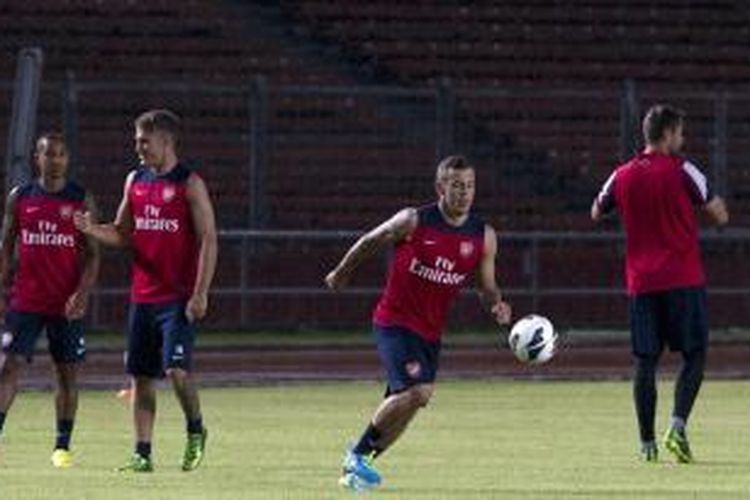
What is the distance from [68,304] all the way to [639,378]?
3.66 meters

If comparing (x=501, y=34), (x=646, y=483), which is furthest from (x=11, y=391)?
(x=501, y=34)

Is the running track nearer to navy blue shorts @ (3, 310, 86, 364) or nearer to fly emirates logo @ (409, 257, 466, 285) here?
navy blue shorts @ (3, 310, 86, 364)

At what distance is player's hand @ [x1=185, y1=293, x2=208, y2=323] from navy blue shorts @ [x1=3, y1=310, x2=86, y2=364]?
1.36 m

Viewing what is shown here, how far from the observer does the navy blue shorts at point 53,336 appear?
18.4 meters

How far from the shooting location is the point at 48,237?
1838cm

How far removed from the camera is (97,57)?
123 ft

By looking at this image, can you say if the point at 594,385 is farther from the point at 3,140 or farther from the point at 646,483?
the point at 646,483

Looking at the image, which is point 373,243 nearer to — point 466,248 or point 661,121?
point 466,248

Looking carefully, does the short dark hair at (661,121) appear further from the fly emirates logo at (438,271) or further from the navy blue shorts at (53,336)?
the navy blue shorts at (53,336)

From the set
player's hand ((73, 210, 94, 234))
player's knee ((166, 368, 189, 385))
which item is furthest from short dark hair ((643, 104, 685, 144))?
player's hand ((73, 210, 94, 234))

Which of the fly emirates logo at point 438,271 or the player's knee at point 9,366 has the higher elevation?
the fly emirates logo at point 438,271

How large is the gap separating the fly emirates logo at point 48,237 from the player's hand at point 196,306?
4.58 feet

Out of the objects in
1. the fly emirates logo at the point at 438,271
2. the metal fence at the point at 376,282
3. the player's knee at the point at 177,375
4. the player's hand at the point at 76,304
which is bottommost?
the metal fence at the point at 376,282

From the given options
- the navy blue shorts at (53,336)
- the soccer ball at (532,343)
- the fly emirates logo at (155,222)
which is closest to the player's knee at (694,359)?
the soccer ball at (532,343)
